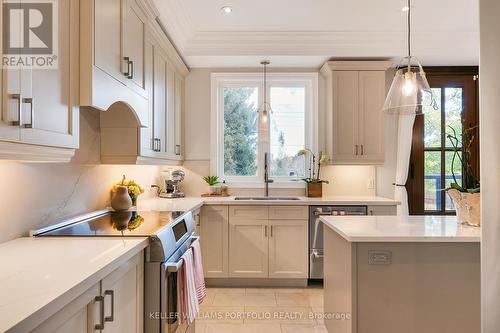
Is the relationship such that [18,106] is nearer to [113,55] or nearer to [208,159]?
[113,55]

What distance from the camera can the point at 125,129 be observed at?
240cm

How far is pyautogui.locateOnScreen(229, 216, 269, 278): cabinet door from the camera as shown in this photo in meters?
3.50

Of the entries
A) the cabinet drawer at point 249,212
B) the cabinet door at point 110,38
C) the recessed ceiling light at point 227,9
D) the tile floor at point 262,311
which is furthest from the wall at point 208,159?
the cabinet door at point 110,38

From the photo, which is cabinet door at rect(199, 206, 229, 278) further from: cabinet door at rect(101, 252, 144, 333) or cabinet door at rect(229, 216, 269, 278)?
cabinet door at rect(101, 252, 144, 333)

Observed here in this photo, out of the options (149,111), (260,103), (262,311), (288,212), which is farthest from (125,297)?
(260,103)

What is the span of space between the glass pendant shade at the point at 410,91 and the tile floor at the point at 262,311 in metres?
1.81

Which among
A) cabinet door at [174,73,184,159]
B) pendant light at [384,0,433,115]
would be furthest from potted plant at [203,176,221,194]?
pendant light at [384,0,433,115]

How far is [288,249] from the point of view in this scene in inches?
138

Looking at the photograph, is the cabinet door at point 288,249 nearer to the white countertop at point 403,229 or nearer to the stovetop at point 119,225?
the white countertop at point 403,229

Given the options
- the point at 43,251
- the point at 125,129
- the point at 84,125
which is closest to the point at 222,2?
the point at 125,129

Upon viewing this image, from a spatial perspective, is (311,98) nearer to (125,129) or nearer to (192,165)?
(192,165)

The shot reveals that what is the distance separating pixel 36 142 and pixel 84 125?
3.44ft

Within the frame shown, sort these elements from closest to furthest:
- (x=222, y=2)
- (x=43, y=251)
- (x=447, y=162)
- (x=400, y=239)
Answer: (x=43, y=251) → (x=400, y=239) → (x=222, y=2) → (x=447, y=162)

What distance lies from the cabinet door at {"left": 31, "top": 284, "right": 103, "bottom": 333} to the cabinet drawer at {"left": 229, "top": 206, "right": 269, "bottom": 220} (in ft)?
7.72
